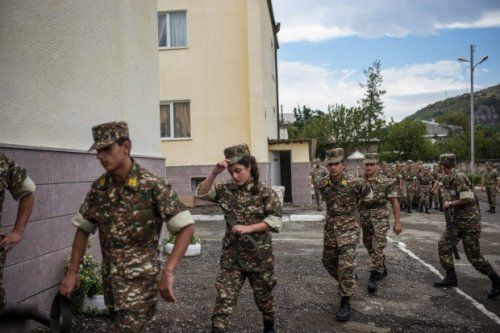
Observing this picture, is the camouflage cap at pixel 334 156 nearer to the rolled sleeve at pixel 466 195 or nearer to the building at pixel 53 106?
the rolled sleeve at pixel 466 195

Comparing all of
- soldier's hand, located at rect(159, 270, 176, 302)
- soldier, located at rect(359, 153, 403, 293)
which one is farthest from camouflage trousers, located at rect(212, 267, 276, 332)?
soldier, located at rect(359, 153, 403, 293)

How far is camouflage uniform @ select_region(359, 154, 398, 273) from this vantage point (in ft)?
22.8

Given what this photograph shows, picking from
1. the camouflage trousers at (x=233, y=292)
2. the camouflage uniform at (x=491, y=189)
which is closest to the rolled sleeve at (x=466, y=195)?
the camouflage trousers at (x=233, y=292)

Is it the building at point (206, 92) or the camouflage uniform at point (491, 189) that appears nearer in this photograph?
the building at point (206, 92)

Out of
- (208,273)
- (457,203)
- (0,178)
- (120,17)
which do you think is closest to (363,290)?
(457,203)

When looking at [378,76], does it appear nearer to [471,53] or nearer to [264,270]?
[471,53]

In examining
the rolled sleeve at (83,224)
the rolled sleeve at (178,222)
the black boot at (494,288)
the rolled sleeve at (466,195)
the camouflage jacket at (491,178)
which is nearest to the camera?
the rolled sleeve at (178,222)

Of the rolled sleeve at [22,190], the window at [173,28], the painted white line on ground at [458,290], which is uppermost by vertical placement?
the window at [173,28]

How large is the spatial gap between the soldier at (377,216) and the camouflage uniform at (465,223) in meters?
0.83

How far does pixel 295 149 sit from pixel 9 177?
1566 cm

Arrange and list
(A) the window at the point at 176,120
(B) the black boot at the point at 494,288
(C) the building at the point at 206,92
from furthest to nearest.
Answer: (A) the window at the point at 176,120, (C) the building at the point at 206,92, (B) the black boot at the point at 494,288

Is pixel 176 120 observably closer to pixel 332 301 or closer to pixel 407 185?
pixel 407 185

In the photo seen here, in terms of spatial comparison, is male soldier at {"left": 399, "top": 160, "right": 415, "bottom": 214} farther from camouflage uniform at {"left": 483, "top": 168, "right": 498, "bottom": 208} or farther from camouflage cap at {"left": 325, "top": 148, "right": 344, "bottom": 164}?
camouflage cap at {"left": 325, "top": 148, "right": 344, "bottom": 164}

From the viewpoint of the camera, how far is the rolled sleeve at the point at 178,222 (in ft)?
10.3
